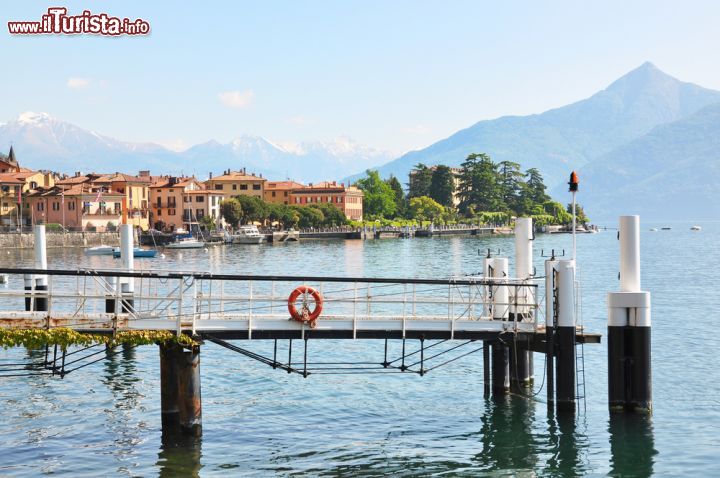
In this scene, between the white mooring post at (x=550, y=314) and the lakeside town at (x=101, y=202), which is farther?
the lakeside town at (x=101, y=202)

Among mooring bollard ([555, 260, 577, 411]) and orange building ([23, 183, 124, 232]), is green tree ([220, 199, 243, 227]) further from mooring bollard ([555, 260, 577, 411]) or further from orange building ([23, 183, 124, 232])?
mooring bollard ([555, 260, 577, 411])

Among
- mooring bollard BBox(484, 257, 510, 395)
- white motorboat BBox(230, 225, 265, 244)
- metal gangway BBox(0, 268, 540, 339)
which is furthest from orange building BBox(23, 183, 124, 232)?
metal gangway BBox(0, 268, 540, 339)

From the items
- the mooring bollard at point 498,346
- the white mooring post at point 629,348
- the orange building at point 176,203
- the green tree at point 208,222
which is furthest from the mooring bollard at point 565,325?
the orange building at point 176,203

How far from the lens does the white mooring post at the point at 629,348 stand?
2331 cm

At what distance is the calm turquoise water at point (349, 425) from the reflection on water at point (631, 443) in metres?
0.05

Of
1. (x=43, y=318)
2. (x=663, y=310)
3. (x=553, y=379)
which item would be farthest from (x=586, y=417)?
(x=663, y=310)

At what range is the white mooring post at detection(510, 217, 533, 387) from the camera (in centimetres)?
2639

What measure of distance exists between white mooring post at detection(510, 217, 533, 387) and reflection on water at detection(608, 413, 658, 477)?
126 inches

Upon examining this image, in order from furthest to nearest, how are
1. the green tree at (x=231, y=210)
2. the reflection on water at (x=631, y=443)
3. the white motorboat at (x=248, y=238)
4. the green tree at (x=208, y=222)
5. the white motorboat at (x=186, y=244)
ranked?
the green tree at (x=231, y=210) → the green tree at (x=208, y=222) → the white motorboat at (x=248, y=238) → the white motorboat at (x=186, y=244) → the reflection on water at (x=631, y=443)

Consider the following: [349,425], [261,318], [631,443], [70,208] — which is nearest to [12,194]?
[70,208]

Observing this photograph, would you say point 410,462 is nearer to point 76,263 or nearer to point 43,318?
point 43,318

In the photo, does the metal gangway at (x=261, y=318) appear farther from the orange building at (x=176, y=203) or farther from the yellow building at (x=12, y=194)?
the orange building at (x=176, y=203)

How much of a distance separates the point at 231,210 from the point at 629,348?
6871 inches

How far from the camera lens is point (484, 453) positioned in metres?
24.0
